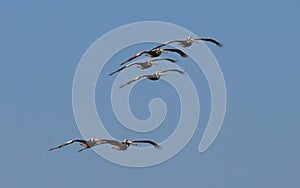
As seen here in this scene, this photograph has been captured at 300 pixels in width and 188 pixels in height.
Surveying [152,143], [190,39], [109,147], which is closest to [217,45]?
[190,39]

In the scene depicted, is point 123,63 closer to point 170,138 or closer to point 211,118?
point 170,138

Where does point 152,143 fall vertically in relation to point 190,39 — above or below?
below

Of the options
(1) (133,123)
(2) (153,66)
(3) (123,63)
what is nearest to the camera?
(3) (123,63)

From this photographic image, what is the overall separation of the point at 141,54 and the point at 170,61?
1515 mm

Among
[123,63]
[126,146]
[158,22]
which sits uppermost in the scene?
[158,22]

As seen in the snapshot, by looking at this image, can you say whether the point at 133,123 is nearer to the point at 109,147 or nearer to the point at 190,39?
the point at 109,147

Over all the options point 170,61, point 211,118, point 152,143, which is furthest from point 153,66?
point 211,118

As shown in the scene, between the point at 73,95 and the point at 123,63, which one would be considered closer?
the point at 123,63

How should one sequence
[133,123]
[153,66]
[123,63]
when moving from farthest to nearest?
[133,123] < [153,66] < [123,63]

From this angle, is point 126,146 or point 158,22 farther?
point 158,22

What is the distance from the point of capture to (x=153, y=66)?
78.8 ft

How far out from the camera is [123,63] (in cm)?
2250

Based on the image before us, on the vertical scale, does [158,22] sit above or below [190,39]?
above

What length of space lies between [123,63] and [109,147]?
3826mm
